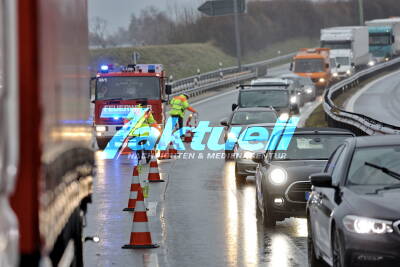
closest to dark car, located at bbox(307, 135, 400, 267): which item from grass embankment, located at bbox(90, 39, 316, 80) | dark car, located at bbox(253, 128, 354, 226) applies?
dark car, located at bbox(253, 128, 354, 226)

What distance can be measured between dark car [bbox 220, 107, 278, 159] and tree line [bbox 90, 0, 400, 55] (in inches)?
3252

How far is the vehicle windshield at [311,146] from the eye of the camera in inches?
711

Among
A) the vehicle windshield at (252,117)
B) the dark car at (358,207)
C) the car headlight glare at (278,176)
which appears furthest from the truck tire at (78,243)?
the vehicle windshield at (252,117)

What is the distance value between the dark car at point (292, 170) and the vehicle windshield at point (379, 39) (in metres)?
79.4

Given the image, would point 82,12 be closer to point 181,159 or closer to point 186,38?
point 181,159

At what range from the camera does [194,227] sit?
57.8 feet

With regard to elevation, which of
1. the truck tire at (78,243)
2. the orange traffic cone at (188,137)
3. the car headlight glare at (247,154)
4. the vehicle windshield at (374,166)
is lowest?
the orange traffic cone at (188,137)

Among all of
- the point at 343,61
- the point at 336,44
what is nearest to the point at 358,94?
the point at 343,61

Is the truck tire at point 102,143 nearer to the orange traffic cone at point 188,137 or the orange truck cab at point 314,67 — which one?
the orange traffic cone at point 188,137

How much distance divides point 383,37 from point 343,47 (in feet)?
54.6

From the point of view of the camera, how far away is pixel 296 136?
60.4ft

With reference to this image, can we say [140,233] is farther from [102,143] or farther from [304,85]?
[304,85]

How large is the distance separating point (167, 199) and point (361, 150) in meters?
11.2

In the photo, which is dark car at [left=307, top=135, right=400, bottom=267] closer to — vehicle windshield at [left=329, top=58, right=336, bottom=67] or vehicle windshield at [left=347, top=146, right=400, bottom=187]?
vehicle windshield at [left=347, top=146, right=400, bottom=187]
